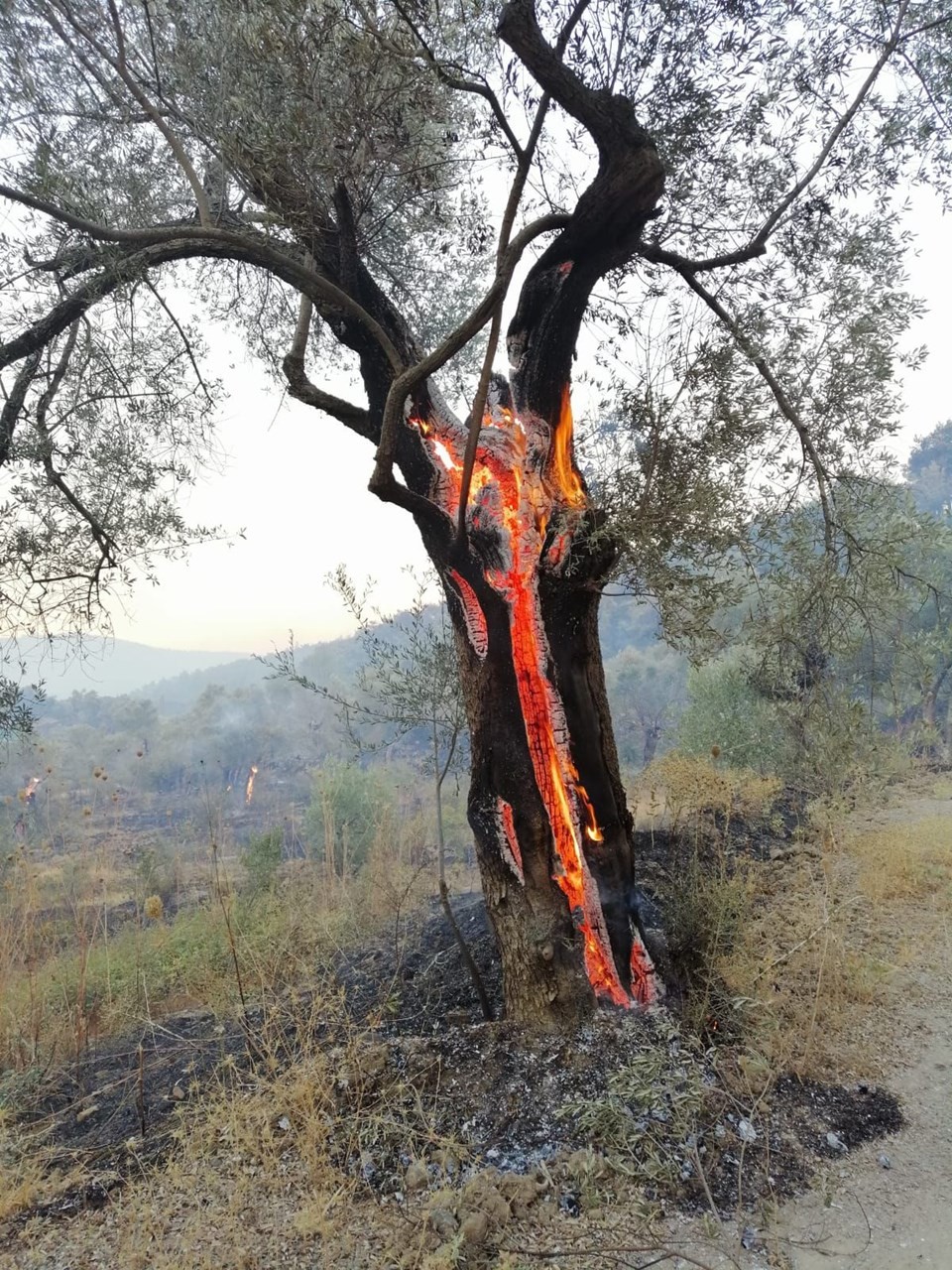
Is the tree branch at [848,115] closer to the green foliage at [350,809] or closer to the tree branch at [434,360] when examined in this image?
the tree branch at [434,360]

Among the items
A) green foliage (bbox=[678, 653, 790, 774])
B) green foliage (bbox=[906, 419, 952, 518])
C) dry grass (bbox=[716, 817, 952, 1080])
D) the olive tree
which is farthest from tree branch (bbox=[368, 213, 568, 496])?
green foliage (bbox=[906, 419, 952, 518])

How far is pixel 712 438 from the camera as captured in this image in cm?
379

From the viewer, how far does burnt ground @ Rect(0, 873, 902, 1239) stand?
2912 mm

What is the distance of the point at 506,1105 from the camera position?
320 centimetres

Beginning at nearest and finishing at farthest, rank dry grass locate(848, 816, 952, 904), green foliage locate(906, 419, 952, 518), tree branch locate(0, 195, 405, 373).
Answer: tree branch locate(0, 195, 405, 373) < dry grass locate(848, 816, 952, 904) < green foliage locate(906, 419, 952, 518)

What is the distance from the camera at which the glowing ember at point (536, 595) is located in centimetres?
377

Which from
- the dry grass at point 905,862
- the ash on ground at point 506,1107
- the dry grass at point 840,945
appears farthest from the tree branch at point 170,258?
the dry grass at point 905,862

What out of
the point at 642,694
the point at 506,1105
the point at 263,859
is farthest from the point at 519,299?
the point at 642,694

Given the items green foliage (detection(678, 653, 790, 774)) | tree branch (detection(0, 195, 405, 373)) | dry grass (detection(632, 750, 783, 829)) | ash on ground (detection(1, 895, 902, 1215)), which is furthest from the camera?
green foliage (detection(678, 653, 790, 774))

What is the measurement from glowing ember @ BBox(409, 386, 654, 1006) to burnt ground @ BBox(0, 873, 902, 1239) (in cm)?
43

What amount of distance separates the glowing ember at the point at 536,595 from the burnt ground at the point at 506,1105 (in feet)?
1.40

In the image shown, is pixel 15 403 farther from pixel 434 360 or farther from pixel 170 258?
pixel 434 360

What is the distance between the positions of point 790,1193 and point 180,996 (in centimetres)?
446

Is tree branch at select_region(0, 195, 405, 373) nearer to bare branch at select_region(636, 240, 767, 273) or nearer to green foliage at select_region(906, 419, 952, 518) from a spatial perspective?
bare branch at select_region(636, 240, 767, 273)
